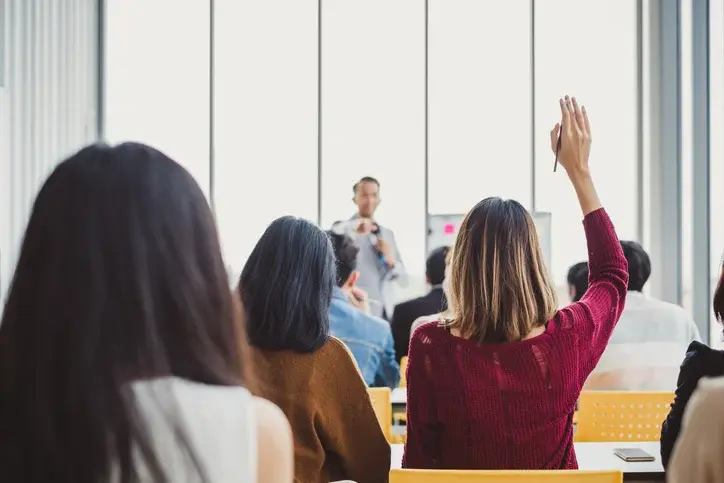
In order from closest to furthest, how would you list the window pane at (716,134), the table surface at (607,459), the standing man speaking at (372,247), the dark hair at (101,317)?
the dark hair at (101,317)
the table surface at (607,459)
the window pane at (716,134)
the standing man speaking at (372,247)

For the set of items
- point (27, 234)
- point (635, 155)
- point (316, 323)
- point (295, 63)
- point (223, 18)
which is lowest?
point (316, 323)

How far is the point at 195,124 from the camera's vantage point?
689cm

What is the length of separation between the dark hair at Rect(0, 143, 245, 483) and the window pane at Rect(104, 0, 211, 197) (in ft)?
19.6

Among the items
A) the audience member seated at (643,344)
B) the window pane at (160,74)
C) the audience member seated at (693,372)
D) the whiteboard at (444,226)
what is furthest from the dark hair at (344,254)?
the window pane at (160,74)

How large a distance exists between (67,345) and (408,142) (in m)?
6.04

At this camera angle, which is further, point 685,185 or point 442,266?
point 685,185

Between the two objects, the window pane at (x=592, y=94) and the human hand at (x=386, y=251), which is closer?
the human hand at (x=386, y=251)

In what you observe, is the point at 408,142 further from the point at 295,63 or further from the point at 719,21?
the point at 719,21

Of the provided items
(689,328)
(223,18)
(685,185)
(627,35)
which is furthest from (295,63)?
(689,328)

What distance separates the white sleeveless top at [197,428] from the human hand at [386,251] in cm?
533

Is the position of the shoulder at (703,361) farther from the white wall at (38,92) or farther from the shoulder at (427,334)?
the white wall at (38,92)

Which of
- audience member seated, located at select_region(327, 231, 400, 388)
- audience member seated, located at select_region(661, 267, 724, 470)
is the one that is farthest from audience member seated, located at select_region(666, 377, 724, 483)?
audience member seated, located at select_region(327, 231, 400, 388)

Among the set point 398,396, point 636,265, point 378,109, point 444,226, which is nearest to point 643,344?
point 636,265

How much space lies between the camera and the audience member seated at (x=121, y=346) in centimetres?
83
